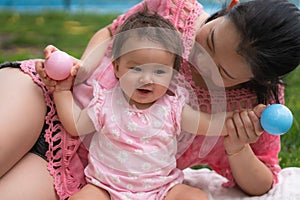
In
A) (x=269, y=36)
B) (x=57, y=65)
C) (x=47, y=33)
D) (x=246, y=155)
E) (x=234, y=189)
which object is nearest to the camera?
(x=269, y=36)

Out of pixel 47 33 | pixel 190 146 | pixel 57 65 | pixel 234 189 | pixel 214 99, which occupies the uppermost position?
pixel 57 65

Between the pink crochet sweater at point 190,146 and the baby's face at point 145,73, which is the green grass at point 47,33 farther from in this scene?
the baby's face at point 145,73

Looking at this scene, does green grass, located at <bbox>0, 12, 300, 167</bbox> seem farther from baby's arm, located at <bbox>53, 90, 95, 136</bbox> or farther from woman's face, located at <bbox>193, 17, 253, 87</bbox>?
baby's arm, located at <bbox>53, 90, 95, 136</bbox>

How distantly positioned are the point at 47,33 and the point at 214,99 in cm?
249

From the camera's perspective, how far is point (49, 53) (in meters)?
1.34

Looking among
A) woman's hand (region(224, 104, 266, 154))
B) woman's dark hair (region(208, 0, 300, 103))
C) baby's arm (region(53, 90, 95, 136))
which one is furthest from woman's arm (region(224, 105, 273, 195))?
baby's arm (region(53, 90, 95, 136))

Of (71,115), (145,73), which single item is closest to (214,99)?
(145,73)

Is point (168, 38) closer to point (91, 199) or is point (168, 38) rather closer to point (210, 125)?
point (210, 125)

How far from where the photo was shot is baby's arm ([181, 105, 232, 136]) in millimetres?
1357

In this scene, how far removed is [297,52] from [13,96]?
2.19ft

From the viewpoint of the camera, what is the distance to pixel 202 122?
1.36 meters

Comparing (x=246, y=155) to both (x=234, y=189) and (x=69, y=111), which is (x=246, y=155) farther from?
(x=69, y=111)

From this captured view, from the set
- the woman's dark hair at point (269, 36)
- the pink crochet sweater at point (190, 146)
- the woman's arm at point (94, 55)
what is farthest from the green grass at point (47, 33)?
the woman's dark hair at point (269, 36)

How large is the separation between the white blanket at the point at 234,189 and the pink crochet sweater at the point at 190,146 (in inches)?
1.4
